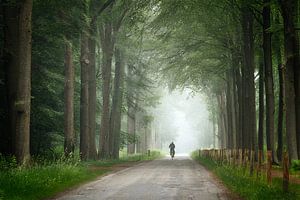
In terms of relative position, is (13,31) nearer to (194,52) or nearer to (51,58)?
(51,58)

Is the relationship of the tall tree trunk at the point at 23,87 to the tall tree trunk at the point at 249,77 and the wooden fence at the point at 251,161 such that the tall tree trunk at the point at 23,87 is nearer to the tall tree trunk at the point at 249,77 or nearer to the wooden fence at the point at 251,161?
the wooden fence at the point at 251,161

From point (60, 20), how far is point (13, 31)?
2.77 meters

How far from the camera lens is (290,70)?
59.9 feet

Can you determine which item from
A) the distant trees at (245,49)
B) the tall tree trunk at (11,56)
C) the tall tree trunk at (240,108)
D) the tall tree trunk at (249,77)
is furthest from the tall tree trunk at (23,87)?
the tall tree trunk at (240,108)

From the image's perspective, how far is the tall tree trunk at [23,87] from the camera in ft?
Answer: 52.1

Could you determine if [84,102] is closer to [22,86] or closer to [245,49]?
[245,49]

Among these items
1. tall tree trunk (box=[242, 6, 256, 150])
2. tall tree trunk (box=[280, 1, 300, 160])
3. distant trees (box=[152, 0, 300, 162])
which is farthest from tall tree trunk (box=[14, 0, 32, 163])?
tall tree trunk (box=[242, 6, 256, 150])

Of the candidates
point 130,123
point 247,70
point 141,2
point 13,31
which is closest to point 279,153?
point 247,70

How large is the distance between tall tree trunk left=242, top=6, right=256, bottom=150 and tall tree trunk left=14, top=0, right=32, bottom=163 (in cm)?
1183

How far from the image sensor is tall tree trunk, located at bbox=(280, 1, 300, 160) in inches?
712

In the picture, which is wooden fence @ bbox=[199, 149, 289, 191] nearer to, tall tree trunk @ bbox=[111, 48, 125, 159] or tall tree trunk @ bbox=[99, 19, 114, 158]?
tall tree trunk @ bbox=[99, 19, 114, 158]

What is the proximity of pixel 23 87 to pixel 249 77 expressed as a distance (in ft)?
41.5

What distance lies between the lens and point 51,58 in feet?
76.9

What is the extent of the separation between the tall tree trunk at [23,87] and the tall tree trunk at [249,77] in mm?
11828
